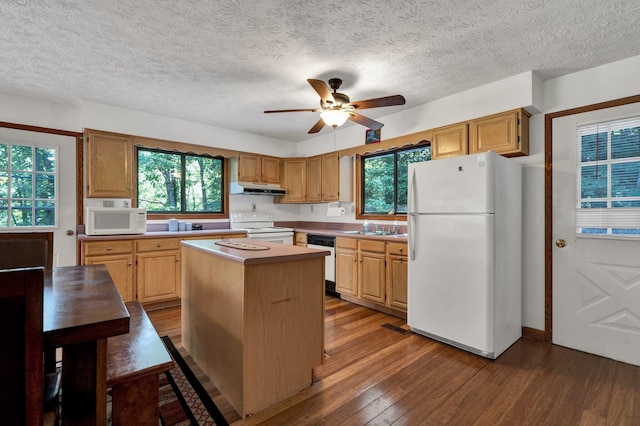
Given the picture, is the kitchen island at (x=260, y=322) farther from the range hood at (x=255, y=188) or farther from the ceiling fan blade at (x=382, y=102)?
the range hood at (x=255, y=188)

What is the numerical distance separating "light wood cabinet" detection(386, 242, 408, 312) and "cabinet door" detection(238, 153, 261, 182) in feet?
8.00

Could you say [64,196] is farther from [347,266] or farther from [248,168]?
[347,266]

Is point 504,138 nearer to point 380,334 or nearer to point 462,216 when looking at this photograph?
point 462,216

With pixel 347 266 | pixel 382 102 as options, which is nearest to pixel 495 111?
pixel 382 102

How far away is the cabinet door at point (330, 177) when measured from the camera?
182 inches

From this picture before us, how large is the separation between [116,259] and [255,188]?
2028mm

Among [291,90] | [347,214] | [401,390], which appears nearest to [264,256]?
[401,390]

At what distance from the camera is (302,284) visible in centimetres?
196

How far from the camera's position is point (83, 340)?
948mm

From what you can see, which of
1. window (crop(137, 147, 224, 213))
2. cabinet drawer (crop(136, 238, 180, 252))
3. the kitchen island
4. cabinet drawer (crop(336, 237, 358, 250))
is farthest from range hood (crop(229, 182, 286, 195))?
the kitchen island

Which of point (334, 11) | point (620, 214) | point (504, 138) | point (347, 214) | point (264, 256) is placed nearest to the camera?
point (264, 256)

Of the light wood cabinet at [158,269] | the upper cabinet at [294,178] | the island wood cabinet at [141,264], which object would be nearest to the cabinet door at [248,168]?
the upper cabinet at [294,178]

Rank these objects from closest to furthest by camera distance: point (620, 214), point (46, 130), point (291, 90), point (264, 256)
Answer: point (264, 256), point (620, 214), point (291, 90), point (46, 130)

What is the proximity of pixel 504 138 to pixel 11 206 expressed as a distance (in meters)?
5.10
